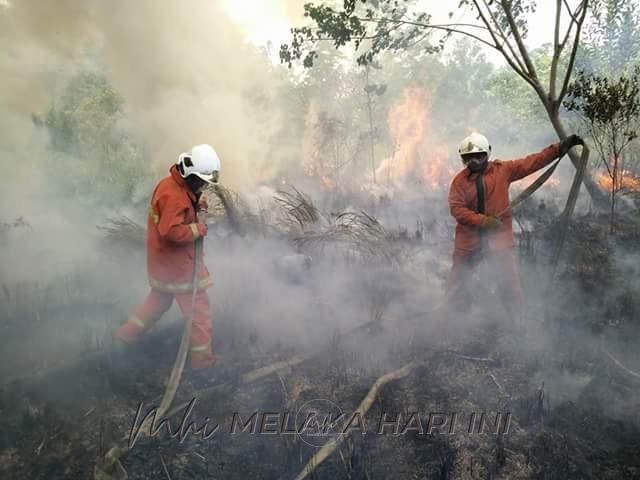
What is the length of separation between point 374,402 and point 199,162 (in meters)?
2.46

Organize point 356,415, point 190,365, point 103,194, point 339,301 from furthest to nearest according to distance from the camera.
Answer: point 103,194 → point 339,301 → point 190,365 → point 356,415

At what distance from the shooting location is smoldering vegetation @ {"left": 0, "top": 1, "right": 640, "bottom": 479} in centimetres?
299

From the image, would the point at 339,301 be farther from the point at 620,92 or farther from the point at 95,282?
the point at 620,92

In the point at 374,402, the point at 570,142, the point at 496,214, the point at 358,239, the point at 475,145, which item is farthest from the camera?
the point at 358,239

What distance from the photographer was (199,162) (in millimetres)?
3594

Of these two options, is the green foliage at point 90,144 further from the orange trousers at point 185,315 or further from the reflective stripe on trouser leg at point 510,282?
the reflective stripe on trouser leg at point 510,282

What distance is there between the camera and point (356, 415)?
10.7 feet

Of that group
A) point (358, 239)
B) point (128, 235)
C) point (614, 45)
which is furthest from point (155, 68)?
point (614, 45)

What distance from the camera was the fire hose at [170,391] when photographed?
2.72 meters

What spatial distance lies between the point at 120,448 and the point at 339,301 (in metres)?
3.08

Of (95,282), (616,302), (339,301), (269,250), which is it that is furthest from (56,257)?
(616,302)

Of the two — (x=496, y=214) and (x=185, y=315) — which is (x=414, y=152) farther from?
(x=185, y=315)

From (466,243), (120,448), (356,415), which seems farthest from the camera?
(466,243)

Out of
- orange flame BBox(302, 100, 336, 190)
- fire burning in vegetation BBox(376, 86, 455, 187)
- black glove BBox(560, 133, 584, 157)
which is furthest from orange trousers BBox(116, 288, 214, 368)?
fire burning in vegetation BBox(376, 86, 455, 187)
